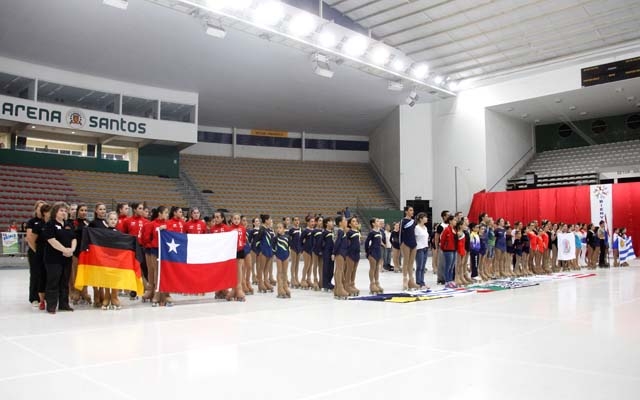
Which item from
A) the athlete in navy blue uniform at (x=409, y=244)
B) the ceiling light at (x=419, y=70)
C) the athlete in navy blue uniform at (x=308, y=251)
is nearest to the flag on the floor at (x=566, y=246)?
the athlete in navy blue uniform at (x=409, y=244)

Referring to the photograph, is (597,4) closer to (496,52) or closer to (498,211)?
(496,52)

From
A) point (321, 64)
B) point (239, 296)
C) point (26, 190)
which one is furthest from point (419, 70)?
point (26, 190)

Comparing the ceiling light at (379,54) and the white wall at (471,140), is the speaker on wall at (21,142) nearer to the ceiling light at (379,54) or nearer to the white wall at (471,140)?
the ceiling light at (379,54)

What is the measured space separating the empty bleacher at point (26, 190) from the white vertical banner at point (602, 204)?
21.9 metres

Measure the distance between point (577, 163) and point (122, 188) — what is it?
22.3 m

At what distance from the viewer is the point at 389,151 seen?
29359 mm

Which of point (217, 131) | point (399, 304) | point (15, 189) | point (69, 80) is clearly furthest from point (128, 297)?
point (217, 131)

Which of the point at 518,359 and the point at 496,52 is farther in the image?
the point at 496,52

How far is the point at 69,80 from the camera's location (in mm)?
21172

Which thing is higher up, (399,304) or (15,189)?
(15,189)

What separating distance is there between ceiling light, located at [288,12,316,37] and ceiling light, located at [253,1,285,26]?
0.63 meters

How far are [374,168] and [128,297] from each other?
24468mm

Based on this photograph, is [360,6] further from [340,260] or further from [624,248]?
[624,248]

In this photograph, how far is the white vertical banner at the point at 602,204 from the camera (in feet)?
69.9
